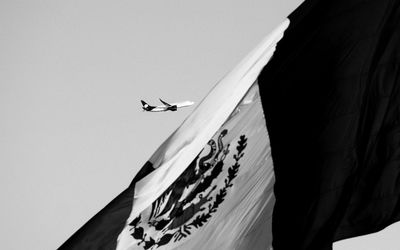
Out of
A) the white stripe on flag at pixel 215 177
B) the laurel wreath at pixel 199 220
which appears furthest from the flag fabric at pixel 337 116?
the laurel wreath at pixel 199 220

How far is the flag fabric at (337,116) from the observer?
10852mm

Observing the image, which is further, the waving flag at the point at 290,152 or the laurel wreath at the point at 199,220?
the laurel wreath at the point at 199,220

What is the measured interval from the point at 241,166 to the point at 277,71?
47.5 inches

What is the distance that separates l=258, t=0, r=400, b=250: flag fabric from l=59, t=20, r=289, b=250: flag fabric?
24cm

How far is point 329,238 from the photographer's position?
34.9 feet

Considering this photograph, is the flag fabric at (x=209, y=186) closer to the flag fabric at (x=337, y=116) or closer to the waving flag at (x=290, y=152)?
the waving flag at (x=290, y=152)

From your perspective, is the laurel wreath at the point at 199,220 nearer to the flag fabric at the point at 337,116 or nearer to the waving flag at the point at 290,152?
the waving flag at the point at 290,152

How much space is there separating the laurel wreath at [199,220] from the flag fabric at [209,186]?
1 centimetres

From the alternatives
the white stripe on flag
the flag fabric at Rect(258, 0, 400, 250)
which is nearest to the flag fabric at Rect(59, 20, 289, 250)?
the white stripe on flag

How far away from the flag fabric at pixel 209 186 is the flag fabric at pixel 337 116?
24 centimetres

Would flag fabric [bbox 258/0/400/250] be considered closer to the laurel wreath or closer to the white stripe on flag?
the white stripe on flag

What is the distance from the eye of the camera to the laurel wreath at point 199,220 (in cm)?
1086

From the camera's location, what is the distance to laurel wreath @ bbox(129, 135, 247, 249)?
35.6 ft

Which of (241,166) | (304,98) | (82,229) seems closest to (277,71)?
(304,98)
